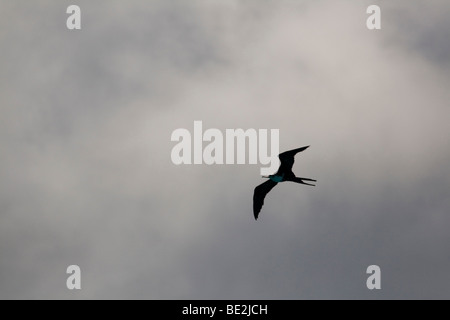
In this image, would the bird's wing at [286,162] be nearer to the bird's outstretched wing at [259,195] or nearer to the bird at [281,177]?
the bird at [281,177]

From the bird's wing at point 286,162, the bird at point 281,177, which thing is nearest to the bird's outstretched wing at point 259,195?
the bird at point 281,177

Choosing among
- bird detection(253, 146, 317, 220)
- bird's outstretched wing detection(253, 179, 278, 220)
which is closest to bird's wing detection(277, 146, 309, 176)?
bird detection(253, 146, 317, 220)

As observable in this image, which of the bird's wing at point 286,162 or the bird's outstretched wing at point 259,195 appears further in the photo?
the bird's outstretched wing at point 259,195

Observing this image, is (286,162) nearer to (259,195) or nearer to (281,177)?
(281,177)

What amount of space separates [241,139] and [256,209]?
17.3ft

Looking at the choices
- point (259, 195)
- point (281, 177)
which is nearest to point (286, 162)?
point (281, 177)

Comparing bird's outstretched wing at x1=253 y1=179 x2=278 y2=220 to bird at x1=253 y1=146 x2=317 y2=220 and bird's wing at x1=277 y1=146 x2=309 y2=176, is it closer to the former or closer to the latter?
bird at x1=253 y1=146 x2=317 y2=220

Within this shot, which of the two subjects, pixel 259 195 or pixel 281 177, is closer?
pixel 281 177

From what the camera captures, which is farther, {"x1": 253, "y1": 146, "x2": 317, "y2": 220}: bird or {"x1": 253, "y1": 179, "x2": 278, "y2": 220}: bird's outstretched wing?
{"x1": 253, "y1": 179, "x2": 278, "y2": 220}: bird's outstretched wing

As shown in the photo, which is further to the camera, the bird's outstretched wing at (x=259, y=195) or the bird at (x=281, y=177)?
the bird's outstretched wing at (x=259, y=195)

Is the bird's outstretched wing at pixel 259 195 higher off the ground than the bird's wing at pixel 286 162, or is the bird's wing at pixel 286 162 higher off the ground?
the bird's wing at pixel 286 162
